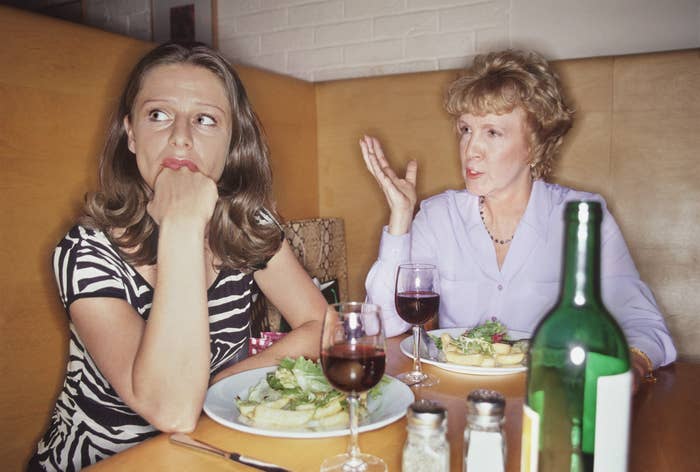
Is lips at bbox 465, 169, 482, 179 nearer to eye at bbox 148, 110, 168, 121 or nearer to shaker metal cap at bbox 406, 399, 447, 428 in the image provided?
eye at bbox 148, 110, 168, 121

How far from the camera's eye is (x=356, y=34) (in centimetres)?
283

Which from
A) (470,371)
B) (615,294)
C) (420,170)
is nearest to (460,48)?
(420,170)

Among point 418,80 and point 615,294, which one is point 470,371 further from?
point 418,80

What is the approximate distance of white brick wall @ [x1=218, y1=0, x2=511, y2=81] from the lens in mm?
Answer: 2578

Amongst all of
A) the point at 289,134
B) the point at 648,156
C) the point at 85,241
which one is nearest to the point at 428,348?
the point at 85,241

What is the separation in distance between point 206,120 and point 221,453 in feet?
2.60

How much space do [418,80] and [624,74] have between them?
2.69 feet

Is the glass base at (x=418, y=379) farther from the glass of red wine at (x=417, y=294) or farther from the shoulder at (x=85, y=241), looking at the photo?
the shoulder at (x=85, y=241)

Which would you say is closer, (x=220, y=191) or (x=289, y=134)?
→ (x=220, y=191)

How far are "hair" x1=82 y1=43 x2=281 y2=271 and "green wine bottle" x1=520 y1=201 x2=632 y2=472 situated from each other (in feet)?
3.02

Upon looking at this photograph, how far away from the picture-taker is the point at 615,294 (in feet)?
4.89

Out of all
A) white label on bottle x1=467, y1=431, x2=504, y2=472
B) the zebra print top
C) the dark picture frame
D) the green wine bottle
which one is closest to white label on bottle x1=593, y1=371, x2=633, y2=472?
the green wine bottle

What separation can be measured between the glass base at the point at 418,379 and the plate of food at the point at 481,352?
4 cm

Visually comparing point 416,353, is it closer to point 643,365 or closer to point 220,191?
point 643,365
